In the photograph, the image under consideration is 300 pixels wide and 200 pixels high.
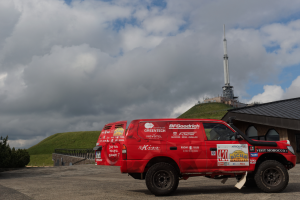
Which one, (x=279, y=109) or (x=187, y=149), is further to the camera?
(x=279, y=109)

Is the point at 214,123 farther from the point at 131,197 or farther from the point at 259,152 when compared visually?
the point at 131,197

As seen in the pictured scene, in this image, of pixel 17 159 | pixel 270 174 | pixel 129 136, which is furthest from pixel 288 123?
pixel 17 159

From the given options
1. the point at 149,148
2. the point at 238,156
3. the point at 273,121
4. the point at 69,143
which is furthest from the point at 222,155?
the point at 69,143

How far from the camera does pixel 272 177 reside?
8492mm

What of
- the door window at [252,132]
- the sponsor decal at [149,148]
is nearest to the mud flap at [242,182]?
the sponsor decal at [149,148]

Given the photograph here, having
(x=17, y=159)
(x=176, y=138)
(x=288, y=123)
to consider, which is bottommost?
(x=17, y=159)

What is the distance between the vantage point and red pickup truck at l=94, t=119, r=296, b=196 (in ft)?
26.9

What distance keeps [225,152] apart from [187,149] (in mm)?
1210

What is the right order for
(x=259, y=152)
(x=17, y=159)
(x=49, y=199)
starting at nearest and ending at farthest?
(x=49, y=199)
(x=259, y=152)
(x=17, y=159)

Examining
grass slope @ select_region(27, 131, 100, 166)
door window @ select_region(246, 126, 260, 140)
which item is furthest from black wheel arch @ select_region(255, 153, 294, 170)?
grass slope @ select_region(27, 131, 100, 166)

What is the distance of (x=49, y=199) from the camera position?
26.3 ft

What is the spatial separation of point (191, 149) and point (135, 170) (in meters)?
1.84

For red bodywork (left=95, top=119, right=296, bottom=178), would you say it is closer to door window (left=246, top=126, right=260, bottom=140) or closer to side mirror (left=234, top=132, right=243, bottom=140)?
side mirror (left=234, top=132, right=243, bottom=140)

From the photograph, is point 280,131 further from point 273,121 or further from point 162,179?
point 162,179
